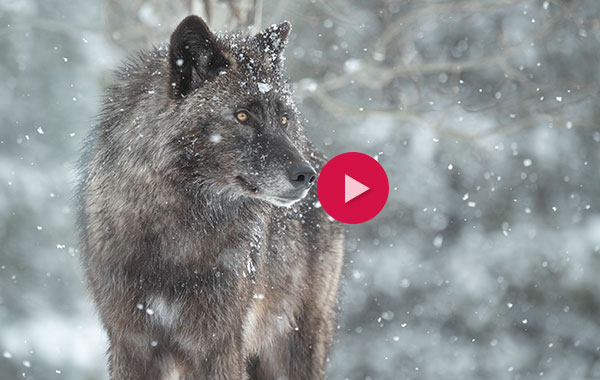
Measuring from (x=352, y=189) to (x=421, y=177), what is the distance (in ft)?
20.0

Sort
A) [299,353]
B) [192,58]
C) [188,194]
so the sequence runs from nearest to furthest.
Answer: [192,58]
[188,194]
[299,353]

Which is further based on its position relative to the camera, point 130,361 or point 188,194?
point 130,361

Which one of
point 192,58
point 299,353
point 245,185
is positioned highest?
point 192,58

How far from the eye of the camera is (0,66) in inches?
352

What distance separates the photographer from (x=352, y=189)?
3883 mm

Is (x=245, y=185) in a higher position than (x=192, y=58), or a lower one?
lower

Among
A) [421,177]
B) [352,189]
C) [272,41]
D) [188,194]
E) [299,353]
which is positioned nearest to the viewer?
[188,194]

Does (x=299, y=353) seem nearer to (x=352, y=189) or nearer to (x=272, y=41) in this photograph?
(x=352, y=189)

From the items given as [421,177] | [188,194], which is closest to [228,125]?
[188,194]

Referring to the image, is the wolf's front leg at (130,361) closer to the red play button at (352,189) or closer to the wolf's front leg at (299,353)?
the wolf's front leg at (299,353)

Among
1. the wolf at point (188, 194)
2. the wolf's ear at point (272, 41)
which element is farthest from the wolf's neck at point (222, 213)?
the wolf's ear at point (272, 41)

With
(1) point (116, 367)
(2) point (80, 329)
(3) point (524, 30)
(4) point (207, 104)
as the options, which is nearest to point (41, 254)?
(2) point (80, 329)

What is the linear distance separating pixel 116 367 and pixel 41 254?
20.9 ft

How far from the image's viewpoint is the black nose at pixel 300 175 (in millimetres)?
3143
